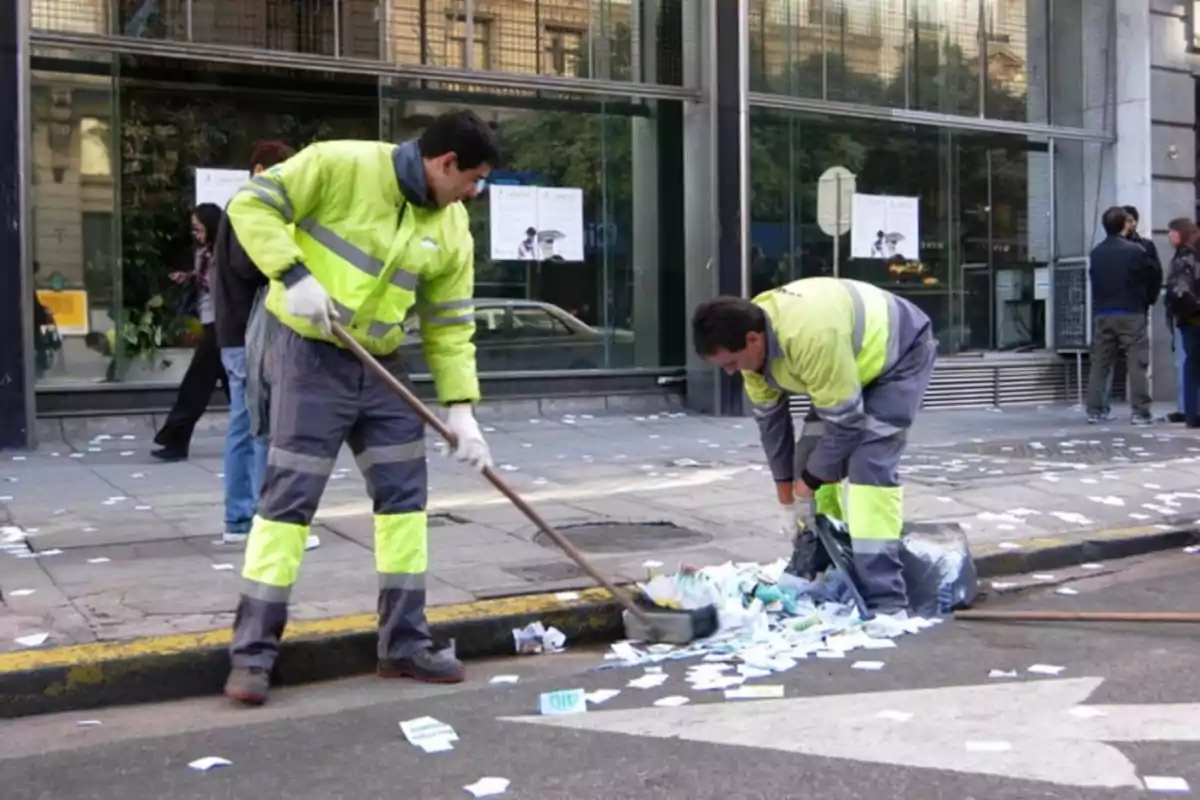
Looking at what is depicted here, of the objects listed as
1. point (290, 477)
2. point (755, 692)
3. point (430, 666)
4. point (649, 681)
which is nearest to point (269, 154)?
point (290, 477)

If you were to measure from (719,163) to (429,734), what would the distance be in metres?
9.26

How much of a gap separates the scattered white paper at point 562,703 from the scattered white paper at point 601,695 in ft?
0.17

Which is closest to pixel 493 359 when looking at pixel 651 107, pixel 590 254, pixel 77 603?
pixel 590 254

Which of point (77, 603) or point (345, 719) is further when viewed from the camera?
point (77, 603)

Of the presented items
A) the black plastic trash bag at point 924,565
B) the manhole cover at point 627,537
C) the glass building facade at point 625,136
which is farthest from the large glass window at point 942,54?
the black plastic trash bag at point 924,565

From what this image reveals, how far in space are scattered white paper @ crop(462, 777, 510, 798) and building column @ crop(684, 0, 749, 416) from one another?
9199 mm

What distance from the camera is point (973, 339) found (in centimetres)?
1498

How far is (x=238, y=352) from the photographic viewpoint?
6.09 meters

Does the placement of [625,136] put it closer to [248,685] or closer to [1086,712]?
[248,685]

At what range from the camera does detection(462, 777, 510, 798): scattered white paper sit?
11.4ft

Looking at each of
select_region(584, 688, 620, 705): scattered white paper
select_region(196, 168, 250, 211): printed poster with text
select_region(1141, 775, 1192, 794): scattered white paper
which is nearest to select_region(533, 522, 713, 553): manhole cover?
select_region(584, 688, 620, 705): scattered white paper

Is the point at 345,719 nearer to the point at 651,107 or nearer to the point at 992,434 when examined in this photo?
the point at 992,434

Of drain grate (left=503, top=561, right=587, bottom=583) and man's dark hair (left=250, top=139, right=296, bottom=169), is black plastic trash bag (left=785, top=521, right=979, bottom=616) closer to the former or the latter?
drain grate (left=503, top=561, right=587, bottom=583)

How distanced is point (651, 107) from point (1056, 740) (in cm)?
1015
